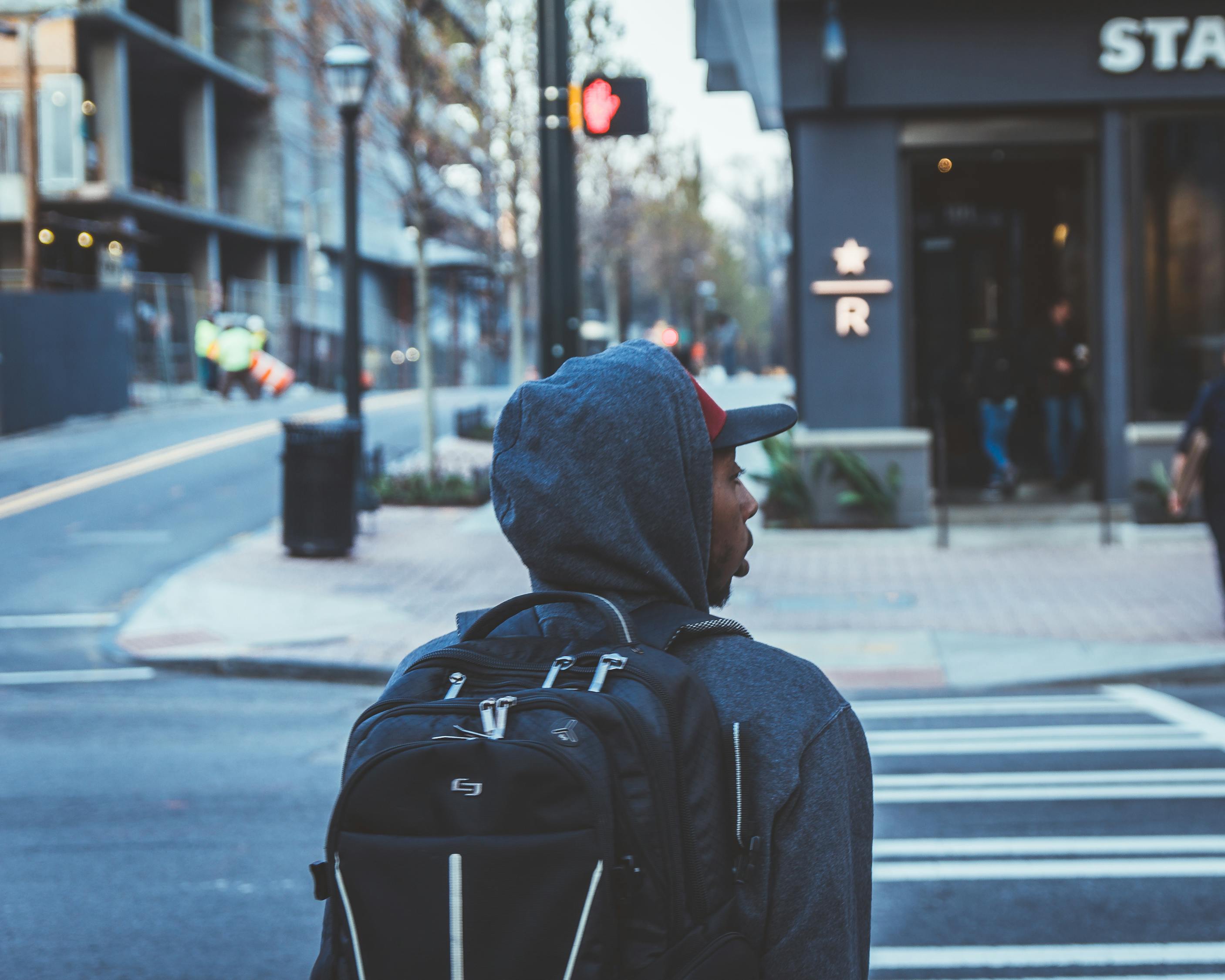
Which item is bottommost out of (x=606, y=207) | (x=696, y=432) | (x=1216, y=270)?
(x=696, y=432)

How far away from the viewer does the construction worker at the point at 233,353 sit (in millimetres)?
34344

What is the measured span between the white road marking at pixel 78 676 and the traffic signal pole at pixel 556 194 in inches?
136

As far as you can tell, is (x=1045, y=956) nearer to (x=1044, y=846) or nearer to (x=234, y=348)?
(x=1044, y=846)

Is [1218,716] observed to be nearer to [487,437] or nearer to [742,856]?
[742,856]

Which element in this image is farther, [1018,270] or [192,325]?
[192,325]

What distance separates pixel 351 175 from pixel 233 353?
66.8ft

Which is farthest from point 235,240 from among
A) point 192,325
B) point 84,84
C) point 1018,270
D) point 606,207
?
point 1018,270

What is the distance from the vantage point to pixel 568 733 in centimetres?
159

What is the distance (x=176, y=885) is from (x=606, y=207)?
29.3 meters

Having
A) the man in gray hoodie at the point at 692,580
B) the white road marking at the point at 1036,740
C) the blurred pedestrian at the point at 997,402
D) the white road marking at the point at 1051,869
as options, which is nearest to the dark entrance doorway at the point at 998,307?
the blurred pedestrian at the point at 997,402

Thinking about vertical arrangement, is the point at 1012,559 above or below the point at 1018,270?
below

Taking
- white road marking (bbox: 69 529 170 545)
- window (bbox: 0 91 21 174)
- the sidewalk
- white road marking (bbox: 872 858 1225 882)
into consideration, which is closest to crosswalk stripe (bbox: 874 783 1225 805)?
white road marking (bbox: 872 858 1225 882)

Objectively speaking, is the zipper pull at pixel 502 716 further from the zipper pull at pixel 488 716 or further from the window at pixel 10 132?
the window at pixel 10 132

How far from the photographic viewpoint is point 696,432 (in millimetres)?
1817
